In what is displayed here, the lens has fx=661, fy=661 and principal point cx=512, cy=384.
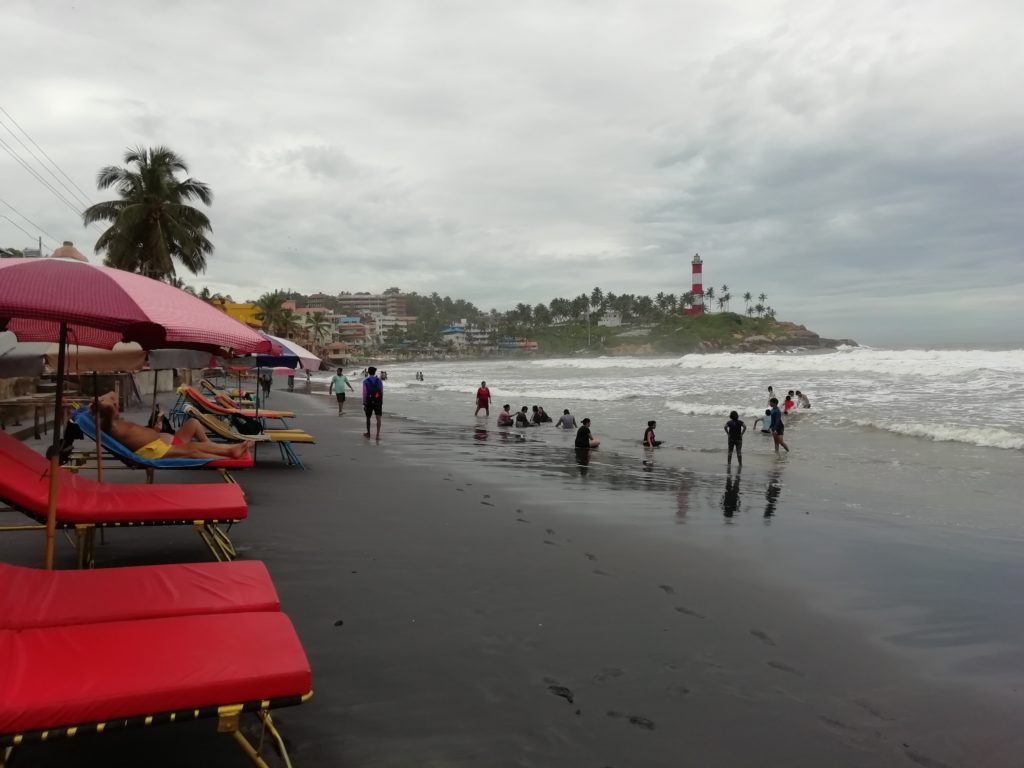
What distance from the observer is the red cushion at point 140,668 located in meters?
2.21

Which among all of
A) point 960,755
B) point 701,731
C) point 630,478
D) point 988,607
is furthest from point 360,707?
point 630,478

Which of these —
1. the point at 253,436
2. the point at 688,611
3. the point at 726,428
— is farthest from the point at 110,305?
the point at 726,428

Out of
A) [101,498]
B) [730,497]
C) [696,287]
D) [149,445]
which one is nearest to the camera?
[101,498]

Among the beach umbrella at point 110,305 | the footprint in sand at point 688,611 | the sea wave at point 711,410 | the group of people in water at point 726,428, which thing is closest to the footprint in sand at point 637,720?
the footprint in sand at point 688,611

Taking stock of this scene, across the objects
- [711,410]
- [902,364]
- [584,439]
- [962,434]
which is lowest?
[584,439]

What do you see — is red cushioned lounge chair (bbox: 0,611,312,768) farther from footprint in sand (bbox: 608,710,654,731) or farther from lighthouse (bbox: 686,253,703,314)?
lighthouse (bbox: 686,253,703,314)

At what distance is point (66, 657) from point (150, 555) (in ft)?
10.4

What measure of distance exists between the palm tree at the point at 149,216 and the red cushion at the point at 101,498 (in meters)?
28.8

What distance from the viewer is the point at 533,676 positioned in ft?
11.9

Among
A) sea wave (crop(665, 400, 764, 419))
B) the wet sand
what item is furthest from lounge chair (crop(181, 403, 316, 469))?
sea wave (crop(665, 400, 764, 419))

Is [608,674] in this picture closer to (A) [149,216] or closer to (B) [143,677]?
(B) [143,677]

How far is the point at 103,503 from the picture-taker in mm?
4637

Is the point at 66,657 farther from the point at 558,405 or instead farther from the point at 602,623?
the point at 558,405

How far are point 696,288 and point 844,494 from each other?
546 feet
